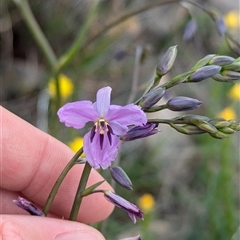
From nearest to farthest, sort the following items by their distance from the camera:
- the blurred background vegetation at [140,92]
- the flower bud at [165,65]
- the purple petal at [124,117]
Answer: the purple petal at [124,117] < the flower bud at [165,65] < the blurred background vegetation at [140,92]

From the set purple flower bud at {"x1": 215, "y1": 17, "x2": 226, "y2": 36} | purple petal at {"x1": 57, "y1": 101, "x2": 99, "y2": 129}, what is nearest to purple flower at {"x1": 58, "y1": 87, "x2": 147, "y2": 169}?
purple petal at {"x1": 57, "y1": 101, "x2": 99, "y2": 129}

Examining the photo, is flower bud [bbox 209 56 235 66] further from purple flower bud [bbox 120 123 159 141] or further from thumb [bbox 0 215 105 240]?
thumb [bbox 0 215 105 240]

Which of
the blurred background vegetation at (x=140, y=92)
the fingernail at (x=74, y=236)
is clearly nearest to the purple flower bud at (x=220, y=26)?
the blurred background vegetation at (x=140, y=92)

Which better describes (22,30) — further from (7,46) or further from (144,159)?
(144,159)

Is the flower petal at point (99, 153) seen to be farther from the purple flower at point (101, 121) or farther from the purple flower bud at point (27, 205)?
the purple flower bud at point (27, 205)

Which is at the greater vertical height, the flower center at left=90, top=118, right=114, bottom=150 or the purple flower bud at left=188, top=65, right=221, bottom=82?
the purple flower bud at left=188, top=65, right=221, bottom=82

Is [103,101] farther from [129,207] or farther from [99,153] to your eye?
[129,207]
